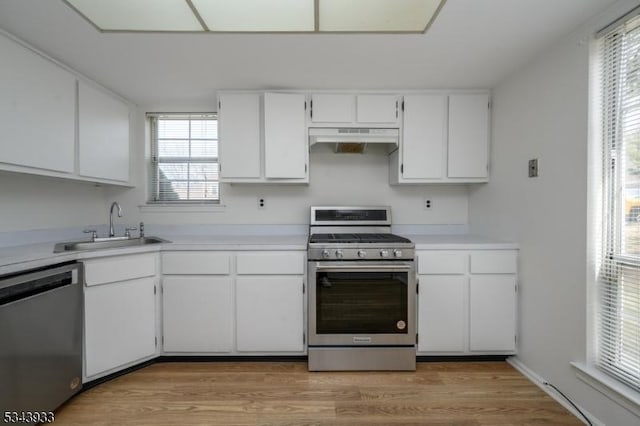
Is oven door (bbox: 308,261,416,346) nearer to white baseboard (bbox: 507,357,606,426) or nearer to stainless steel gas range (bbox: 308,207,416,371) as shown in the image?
stainless steel gas range (bbox: 308,207,416,371)

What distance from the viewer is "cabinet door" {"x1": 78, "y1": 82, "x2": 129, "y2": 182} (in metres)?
2.17

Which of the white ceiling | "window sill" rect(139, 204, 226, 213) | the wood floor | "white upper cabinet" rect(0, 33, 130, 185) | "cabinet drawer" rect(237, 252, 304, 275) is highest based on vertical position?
the white ceiling

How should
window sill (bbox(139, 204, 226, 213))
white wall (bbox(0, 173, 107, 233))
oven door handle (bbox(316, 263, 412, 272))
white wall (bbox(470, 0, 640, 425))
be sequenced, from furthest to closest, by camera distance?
window sill (bbox(139, 204, 226, 213))
oven door handle (bbox(316, 263, 412, 272))
white wall (bbox(0, 173, 107, 233))
white wall (bbox(470, 0, 640, 425))

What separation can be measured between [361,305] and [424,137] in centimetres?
158

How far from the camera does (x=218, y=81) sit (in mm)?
2322

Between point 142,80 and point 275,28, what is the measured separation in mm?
1401

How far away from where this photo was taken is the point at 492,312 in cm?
221

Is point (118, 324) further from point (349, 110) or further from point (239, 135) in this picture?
point (349, 110)

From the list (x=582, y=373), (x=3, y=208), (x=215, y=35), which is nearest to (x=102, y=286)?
(x=3, y=208)

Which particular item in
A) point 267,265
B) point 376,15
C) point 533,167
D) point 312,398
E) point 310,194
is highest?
point 376,15

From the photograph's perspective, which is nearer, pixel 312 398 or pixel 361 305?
pixel 312 398

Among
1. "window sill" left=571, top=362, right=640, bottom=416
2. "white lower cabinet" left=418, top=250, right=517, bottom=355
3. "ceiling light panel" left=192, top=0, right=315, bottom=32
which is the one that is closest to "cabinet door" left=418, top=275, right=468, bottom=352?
"white lower cabinet" left=418, top=250, right=517, bottom=355

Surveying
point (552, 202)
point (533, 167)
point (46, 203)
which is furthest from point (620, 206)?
point (46, 203)

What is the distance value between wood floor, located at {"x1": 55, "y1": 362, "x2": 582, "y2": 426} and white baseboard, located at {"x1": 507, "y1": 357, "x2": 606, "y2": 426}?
1.3 inches
